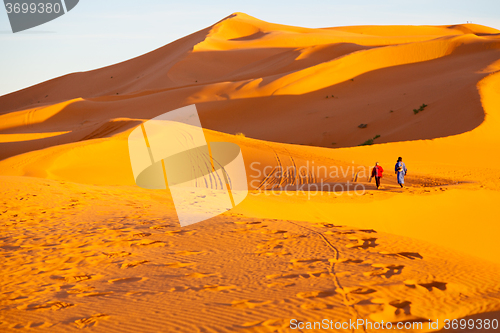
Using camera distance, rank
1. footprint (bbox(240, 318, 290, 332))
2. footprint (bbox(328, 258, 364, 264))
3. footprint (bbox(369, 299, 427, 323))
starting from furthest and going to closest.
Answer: footprint (bbox(328, 258, 364, 264)) → footprint (bbox(369, 299, 427, 323)) → footprint (bbox(240, 318, 290, 332))

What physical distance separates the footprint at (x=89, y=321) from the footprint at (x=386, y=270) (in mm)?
3155

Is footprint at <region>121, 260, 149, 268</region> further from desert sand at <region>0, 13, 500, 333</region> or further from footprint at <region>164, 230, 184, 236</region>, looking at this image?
footprint at <region>164, 230, 184, 236</region>

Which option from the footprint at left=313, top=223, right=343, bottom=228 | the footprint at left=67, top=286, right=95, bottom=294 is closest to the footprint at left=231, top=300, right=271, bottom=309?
the footprint at left=67, top=286, right=95, bottom=294

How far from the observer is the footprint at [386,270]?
533 centimetres

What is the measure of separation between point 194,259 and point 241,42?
55014 mm

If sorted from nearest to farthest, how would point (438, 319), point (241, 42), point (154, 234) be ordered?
point (438, 319) → point (154, 234) → point (241, 42)

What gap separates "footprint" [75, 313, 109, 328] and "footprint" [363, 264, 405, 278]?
315cm

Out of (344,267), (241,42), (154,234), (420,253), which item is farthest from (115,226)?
(241,42)

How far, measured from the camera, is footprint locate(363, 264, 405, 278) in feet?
17.5

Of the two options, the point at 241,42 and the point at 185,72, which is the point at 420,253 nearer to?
the point at 185,72

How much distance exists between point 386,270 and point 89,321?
3620 millimetres

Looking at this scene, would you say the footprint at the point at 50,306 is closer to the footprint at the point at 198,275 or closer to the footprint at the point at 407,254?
the footprint at the point at 198,275

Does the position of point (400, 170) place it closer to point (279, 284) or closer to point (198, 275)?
point (279, 284)

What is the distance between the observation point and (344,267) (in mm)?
5602
